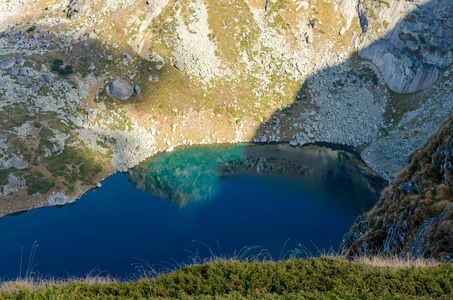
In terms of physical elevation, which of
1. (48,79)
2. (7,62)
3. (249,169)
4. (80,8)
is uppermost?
(80,8)

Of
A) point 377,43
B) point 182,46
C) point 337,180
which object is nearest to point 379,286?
point 337,180

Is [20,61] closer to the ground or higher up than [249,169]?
higher up

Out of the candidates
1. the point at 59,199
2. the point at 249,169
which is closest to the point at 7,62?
the point at 59,199

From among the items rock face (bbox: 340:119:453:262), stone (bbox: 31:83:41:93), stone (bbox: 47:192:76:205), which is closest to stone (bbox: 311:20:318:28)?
stone (bbox: 31:83:41:93)

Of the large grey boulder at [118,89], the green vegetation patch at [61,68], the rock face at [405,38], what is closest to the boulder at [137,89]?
the large grey boulder at [118,89]

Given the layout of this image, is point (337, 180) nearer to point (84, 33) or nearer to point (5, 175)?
point (5, 175)

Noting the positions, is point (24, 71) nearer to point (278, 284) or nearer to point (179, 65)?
point (179, 65)

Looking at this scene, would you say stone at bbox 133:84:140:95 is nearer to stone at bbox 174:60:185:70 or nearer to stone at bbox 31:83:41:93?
stone at bbox 174:60:185:70
